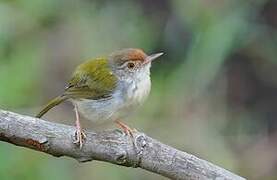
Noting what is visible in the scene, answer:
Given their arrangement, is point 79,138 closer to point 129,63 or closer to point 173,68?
point 129,63

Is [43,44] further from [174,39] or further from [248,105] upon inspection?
[248,105]

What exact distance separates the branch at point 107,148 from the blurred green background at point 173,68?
56.6 inches

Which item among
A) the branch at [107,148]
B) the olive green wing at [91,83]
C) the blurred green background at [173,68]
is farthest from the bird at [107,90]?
the blurred green background at [173,68]

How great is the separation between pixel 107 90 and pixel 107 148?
1.73ft

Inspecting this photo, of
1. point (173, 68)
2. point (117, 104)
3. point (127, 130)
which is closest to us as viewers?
point (127, 130)

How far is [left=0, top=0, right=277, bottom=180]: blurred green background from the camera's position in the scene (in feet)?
16.1

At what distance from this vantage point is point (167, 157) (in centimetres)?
301

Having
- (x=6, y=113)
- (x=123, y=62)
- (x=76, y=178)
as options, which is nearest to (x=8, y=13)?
(x=76, y=178)

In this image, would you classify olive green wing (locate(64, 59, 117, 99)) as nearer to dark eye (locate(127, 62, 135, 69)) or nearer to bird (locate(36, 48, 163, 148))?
bird (locate(36, 48, 163, 148))

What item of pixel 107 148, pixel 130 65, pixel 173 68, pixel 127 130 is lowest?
pixel 107 148

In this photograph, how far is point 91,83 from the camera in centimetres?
347

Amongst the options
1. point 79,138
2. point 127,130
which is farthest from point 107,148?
point 127,130

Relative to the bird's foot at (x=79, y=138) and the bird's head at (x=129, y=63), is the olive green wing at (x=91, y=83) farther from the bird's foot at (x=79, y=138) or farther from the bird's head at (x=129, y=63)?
the bird's foot at (x=79, y=138)

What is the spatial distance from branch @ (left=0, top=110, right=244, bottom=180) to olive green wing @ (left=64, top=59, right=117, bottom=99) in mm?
420
